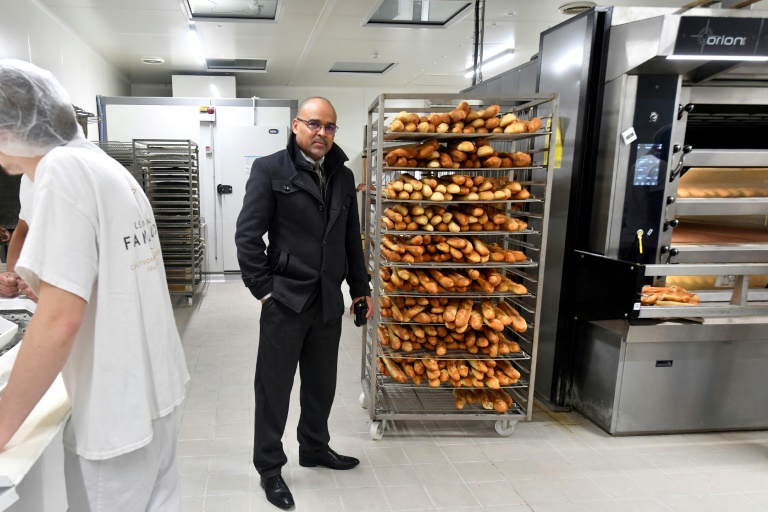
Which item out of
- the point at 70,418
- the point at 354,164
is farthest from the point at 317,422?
the point at 354,164

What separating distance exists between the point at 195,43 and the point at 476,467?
5.57 m

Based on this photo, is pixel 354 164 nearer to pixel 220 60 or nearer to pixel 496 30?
pixel 220 60

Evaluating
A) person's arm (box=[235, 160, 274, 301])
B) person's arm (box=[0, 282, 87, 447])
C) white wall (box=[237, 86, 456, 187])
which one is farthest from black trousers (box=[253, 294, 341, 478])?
white wall (box=[237, 86, 456, 187])

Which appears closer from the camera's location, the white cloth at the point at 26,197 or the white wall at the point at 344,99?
the white cloth at the point at 26,197

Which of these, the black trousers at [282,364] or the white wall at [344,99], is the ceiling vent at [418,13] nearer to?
the black trousers at [282,364]

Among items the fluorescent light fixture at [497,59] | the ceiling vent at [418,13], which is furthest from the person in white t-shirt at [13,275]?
the fluorescent light fixture at [497,59]

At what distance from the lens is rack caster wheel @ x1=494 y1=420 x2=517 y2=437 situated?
9.02 ft

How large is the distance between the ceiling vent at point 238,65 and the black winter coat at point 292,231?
5270mm

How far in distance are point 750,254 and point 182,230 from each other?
521 centimetres

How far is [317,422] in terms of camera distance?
2318 millimetres

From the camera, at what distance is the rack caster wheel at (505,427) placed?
9.02 feet

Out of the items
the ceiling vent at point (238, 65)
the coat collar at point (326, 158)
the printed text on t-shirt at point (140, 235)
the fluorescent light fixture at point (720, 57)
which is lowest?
the printed text on t-shirt at point (140, 235)

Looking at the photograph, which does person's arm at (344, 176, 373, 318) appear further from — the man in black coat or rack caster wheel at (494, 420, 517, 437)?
rack caster wheel at (494, 420, 517, 437)

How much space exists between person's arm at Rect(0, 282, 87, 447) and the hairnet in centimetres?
34
